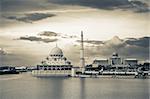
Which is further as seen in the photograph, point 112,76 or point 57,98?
point 112,76

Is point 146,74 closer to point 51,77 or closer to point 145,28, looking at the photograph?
point 51,77

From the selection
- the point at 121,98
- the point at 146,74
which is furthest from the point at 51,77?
the point at 121,98

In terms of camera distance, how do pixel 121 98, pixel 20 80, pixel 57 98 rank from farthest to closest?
pixel 20 80 < pixel 57 98 < pixel 121 98

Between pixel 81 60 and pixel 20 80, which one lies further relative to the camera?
pixel 20 80

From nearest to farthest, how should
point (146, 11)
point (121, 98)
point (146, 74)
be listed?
point (146, 11) → point (121, 98) → point (146, 74)

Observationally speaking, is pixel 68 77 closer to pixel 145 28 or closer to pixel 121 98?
pixel 121 98

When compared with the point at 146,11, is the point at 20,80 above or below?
below

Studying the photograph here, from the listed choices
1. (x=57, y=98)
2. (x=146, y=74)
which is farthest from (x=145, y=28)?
(x=146, y=74)

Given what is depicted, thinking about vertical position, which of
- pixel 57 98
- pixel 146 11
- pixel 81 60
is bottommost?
pixel 57 98

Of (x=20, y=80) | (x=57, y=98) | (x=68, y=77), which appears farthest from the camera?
(x=68, y=77)
